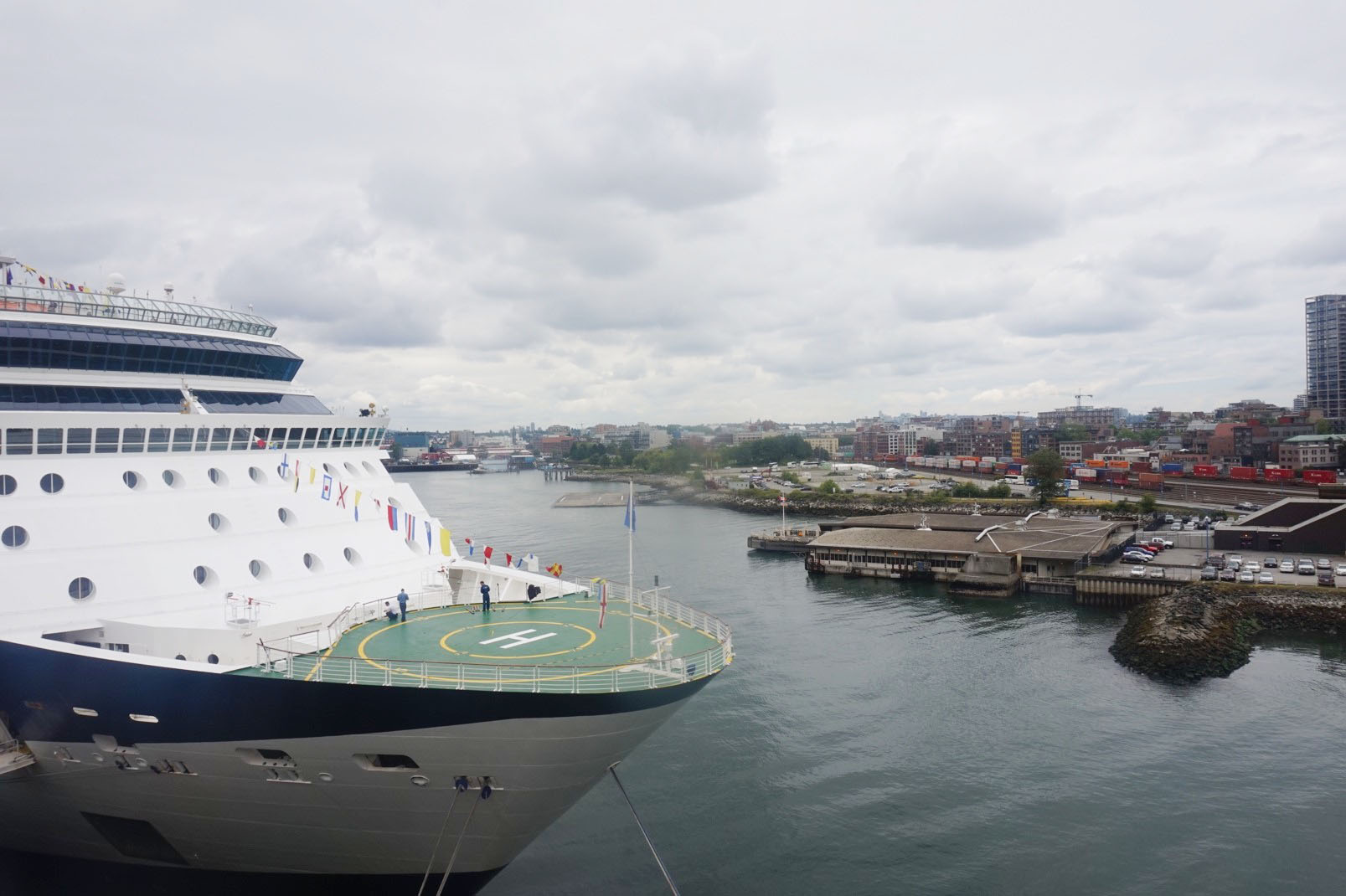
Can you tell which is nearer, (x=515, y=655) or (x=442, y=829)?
(x=442, y=829)

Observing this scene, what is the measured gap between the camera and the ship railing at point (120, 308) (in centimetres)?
1318

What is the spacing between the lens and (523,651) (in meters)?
10.6

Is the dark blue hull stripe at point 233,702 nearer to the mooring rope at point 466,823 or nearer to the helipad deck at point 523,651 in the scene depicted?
the helipad deck at point 523,651

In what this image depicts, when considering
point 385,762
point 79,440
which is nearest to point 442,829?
point 385,762

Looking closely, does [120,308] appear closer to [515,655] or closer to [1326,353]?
[515,655]

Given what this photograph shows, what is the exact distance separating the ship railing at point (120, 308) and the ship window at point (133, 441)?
10.8 feet

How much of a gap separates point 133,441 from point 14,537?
212 cm

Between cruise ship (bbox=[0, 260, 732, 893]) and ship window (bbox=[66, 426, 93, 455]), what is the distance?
1.0 inches

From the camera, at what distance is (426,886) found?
10.6 m

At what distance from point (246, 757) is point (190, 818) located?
5.83ft

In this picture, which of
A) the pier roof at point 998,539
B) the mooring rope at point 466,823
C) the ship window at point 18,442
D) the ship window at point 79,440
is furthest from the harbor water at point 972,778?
the pier roof at point 998,539

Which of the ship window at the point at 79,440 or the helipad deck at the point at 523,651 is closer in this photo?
the helipad deck at the point at 523,651

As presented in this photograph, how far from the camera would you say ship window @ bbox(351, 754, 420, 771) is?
909 centimetres

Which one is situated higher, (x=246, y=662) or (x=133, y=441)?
(x=133, y=441)
